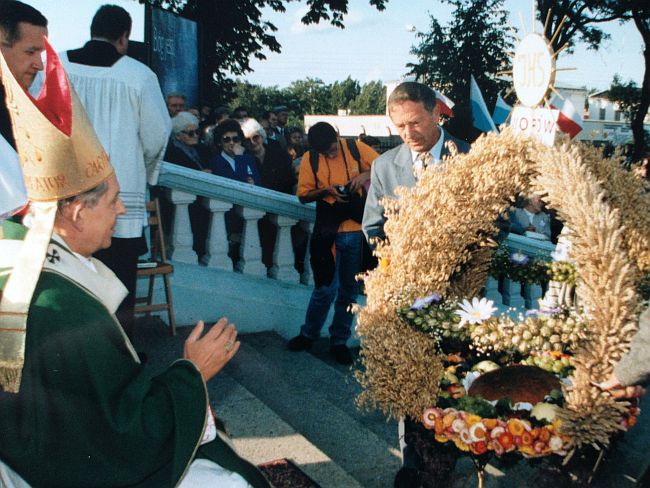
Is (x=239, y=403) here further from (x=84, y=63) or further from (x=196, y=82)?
(x=196, y=82)

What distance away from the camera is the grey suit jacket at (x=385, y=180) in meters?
3.74

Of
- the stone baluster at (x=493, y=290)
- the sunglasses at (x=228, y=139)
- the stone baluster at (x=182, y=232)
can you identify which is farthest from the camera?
the stone baluster at (x=493, y=290)

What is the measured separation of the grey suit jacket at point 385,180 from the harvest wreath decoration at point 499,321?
36.0 inches

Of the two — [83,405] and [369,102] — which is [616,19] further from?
[369,102]

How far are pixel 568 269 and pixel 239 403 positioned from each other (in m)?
2.17

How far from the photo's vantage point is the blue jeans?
5.61m

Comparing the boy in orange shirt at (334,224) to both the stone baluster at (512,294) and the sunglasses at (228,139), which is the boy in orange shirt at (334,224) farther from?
the stone baluster at (512,294)

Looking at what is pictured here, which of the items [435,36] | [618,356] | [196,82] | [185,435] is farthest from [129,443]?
[435,36]

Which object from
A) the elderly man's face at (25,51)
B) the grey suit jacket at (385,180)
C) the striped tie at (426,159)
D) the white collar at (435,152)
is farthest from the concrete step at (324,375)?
the elderly man's face at (25,51)

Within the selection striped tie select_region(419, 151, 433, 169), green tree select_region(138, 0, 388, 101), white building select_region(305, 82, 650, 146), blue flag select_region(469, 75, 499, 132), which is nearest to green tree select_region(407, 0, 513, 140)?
green tree select_region(138, 0, 388, 101)

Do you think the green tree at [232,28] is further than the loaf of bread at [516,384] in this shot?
Yes

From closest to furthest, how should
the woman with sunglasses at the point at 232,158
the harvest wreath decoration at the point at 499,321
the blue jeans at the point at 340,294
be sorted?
the harvest wreath decoration at the point at 499,321 → the blue jeans at the point at 340,294 → the woman with sunglasses at the point at 232,158

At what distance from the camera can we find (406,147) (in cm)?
395

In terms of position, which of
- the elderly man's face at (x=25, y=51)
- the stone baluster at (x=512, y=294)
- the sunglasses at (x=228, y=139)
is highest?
the elderly man's face at (x=25, y=51)
